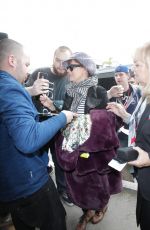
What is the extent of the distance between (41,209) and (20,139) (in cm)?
49

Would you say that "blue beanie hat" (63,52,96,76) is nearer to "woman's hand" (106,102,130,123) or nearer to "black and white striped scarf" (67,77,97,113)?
"black and white striped scarf" (67,77,97,113)

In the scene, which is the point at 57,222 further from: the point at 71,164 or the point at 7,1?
the point at 7,1

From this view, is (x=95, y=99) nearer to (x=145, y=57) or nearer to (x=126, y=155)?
(x=145, y=57)

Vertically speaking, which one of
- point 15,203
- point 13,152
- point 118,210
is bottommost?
point 118,210

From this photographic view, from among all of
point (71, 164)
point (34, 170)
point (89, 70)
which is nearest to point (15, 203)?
point (34, 170)

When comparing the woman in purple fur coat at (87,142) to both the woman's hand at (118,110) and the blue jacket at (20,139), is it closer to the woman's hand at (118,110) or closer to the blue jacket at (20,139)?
the woman's hand at (118,110)

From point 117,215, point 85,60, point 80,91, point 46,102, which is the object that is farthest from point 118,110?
point 117,215

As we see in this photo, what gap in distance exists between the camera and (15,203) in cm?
130

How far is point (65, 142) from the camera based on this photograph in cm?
160

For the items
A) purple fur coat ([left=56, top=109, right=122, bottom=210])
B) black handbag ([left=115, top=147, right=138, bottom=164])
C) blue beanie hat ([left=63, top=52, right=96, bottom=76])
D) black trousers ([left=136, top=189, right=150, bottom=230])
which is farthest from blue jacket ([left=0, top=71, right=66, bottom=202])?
blue beanie hat ([left=63, top=52, right=96, bottom=76])

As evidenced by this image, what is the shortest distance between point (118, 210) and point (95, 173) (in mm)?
1006

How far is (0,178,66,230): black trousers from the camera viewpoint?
4.29 ft

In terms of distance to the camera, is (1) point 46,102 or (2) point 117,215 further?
(2) point 117,215

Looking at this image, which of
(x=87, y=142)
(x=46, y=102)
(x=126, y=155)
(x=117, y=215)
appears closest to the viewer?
(x=126, y=155)
